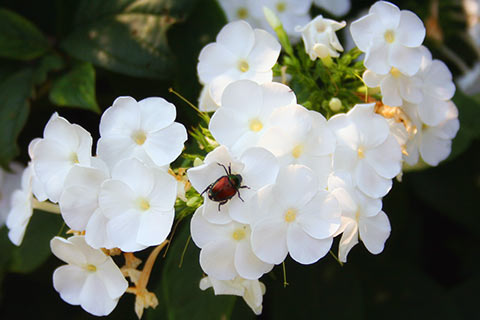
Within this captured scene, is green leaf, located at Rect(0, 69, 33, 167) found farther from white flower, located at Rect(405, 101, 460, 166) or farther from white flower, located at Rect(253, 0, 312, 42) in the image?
white flower, located at Rect(405, 101, 460, 166)

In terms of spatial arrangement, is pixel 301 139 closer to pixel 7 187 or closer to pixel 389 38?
pixel 389 38

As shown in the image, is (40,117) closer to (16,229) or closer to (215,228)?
(16,229)

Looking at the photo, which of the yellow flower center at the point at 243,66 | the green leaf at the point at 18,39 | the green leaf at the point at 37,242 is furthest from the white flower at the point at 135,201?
the green leaf at the point at 18,39

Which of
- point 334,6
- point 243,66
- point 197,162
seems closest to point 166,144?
point 197,162

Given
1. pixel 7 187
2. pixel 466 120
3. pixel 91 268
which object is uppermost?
pixel 91 268

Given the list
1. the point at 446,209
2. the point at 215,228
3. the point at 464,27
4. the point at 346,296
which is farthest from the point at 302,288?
the point at 464,27
